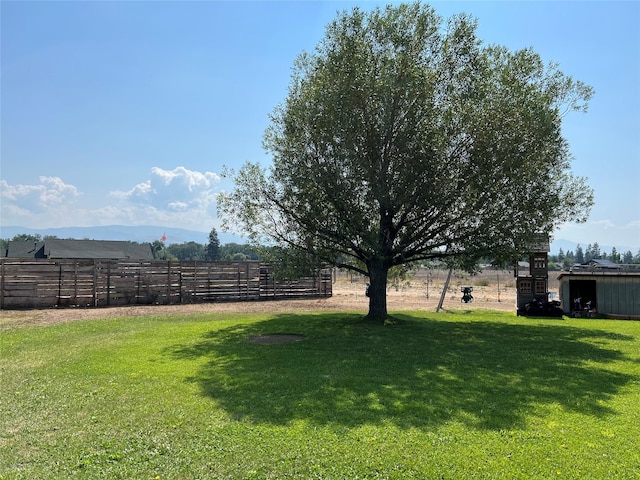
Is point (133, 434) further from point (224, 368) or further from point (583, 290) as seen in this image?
point (583, 290)

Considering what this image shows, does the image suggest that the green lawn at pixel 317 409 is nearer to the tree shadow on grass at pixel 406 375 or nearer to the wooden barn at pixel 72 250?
the tree shadow on grass at pixel 406 375

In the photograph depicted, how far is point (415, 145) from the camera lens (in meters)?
14.8

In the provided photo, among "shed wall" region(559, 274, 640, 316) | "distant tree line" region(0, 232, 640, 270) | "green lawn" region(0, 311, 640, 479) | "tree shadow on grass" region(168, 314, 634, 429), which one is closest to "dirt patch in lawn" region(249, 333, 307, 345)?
"tree shadow on grass" region(168, 314, 634, 429)

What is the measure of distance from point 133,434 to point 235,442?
4.53 ft

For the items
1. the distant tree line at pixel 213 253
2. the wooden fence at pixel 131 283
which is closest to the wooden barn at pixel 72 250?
the wooden fence at pixel 131 283

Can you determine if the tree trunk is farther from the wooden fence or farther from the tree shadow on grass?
the wooden fence

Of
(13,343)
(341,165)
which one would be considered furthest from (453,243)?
(13,343)

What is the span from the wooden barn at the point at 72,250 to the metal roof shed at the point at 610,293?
151 ft

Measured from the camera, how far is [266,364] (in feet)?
32.6

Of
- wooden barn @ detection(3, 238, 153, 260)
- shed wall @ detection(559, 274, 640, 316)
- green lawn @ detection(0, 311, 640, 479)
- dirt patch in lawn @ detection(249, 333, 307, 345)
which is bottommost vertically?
dirt patch in lawn @ detection(249, 333, 307, 345)

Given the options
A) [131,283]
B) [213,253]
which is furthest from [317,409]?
[213,253]

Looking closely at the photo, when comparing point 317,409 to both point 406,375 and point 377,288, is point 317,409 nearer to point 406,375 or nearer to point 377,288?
point 406,375

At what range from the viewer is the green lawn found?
4.91 m

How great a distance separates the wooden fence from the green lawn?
10.0 metres
